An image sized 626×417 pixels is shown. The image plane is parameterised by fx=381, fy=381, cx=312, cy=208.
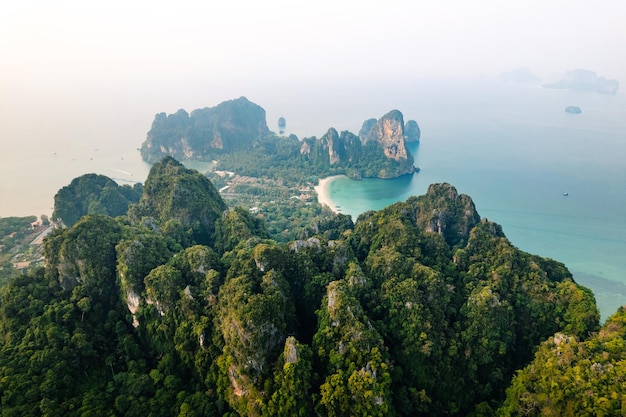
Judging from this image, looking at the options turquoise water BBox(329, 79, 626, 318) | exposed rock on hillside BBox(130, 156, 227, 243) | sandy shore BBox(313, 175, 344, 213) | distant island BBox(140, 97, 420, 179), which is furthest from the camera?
distant island BBox(140, 97, 420, 179)

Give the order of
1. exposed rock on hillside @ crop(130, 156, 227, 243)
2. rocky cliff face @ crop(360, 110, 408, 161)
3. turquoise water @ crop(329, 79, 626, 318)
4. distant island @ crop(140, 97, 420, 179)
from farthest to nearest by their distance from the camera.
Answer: rocky cliff face @ crop(360, 110, 408, 161)
distant island @ crop(140, 97, 420, 179)
turquoise water @ crop(329, 79, 626, 318)
exposed rock on hillside @ crop(130, 156, 227, 243)

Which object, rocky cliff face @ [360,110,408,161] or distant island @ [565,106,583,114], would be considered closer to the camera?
rocky cliff face @ [360,110,408,161]

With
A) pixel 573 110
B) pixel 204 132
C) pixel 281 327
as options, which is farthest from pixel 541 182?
pixel 573 110

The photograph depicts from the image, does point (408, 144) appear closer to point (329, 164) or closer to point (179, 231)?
point (329, 164)

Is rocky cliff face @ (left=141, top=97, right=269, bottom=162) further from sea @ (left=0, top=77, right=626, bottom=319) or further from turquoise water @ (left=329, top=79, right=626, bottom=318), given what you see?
turquoise water @ (left=329, top=79, right=626, bottom=318)

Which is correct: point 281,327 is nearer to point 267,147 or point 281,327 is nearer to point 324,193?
point 324,193

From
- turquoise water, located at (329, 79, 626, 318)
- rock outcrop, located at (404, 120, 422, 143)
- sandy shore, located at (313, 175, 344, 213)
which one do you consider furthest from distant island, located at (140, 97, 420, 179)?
rock outcrop, located at (404, 120, 422, 143)
